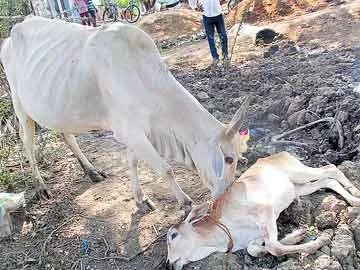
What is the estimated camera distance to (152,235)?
431 cm

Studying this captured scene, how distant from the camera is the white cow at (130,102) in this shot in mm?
4137

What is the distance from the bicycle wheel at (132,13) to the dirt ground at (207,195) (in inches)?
387

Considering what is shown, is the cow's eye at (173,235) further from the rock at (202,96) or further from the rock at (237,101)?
the rock at (202,96)

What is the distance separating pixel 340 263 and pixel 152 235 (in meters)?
1.36

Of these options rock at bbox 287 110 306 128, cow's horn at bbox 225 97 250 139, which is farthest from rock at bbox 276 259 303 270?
rock at bbox 287 110 306 128

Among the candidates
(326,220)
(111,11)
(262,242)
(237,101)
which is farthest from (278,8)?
(262,242)

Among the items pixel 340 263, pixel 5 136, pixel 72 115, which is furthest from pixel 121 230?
pixel 5 136

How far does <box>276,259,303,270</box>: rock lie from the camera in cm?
357

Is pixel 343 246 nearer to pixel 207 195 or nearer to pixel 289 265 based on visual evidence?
pixel 289 265

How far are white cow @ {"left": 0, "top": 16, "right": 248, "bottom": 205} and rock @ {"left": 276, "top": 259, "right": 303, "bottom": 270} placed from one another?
70 centimetres

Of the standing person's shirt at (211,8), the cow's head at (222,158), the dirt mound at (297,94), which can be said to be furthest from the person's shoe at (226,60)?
the cow's head at (222,158)

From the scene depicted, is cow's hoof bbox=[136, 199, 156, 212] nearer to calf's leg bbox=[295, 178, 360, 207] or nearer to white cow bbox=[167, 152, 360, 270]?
white cow bbox=[167, 152, 360, 270]

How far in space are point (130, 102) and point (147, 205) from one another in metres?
0.91

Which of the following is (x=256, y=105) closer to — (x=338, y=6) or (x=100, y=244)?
(x=100, y=244)
